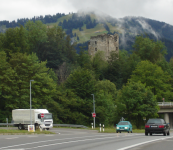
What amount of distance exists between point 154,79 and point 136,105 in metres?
25.6

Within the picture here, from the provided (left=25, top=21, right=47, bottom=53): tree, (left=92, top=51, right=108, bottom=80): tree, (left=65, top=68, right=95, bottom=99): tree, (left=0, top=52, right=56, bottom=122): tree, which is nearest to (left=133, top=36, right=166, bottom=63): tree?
(left=92, top=51, right=108, bottom=80): tree

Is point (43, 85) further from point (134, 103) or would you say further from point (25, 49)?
point (25, 49)

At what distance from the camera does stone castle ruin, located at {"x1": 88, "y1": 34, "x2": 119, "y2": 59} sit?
137125 millimetres

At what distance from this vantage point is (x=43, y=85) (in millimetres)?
69250

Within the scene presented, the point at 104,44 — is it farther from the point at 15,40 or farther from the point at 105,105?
the point at 105,105

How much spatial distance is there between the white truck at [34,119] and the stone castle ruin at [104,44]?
291 feet

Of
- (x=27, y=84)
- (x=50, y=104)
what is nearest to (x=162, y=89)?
(x=50, y=104)

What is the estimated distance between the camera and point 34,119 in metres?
48.5

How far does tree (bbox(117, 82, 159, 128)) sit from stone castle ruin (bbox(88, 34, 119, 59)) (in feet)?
218

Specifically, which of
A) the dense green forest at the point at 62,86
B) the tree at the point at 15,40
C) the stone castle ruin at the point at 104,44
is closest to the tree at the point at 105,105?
the dense green forest at the point at 62,86

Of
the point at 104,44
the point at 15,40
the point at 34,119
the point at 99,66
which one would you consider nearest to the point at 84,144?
the point at 34,119

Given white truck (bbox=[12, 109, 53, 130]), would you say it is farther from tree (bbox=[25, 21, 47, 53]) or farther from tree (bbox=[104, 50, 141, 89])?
tree (bbox=[104, 50, 141, 89])

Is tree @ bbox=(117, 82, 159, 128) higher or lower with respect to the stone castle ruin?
lower

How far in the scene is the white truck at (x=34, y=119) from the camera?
47.4 meters
